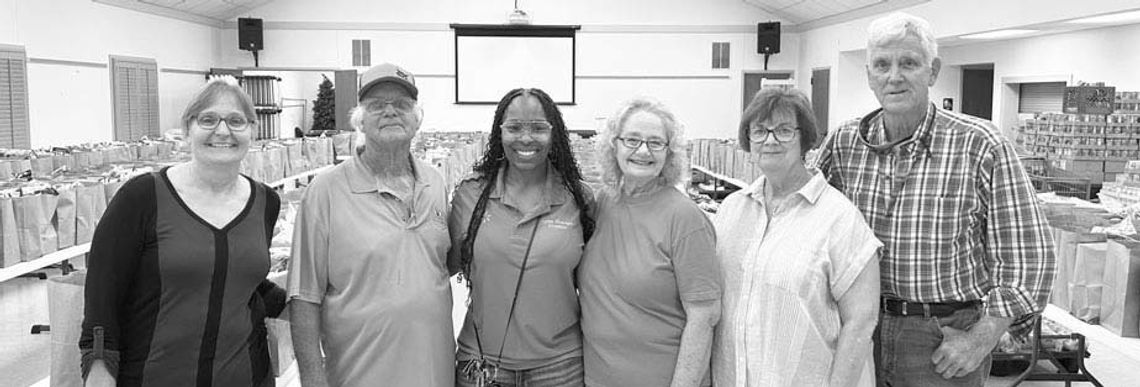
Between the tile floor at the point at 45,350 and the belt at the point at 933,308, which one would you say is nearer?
the belt at the point at 933,308

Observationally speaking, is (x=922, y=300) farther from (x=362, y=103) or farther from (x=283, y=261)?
(x=283, y=261)

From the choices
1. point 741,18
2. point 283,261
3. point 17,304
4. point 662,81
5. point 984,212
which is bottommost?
point 17,304

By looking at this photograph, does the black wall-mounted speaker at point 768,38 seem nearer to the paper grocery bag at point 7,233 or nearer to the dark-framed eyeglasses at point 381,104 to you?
the paper grocery bag at point 7,233

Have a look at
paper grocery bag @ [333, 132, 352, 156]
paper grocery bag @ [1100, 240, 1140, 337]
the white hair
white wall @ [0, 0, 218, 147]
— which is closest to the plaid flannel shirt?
the white hair

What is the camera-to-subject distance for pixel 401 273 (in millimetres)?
2223

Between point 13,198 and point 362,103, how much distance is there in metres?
3.19

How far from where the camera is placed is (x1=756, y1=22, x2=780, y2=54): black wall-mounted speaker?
62.4 feet

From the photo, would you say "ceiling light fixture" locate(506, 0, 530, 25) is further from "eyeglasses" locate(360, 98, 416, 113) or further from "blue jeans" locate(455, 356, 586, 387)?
"blue jeans" locate(455, 356, 586, 387)

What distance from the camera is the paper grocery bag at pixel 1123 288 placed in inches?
143

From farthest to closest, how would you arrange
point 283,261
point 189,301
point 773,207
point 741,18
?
point 741,18 < point 283,261 < point 773,207 < point 189,301

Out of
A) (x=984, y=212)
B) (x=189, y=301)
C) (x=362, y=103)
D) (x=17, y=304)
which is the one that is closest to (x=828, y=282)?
(x=984, y=212)

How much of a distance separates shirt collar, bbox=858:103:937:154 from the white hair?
0.15 meters

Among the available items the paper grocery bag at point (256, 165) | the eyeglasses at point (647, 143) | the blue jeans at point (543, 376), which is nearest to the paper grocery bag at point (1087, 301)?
the eyeglasses at point (647, 143)

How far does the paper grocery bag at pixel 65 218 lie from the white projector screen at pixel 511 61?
1449 cm
